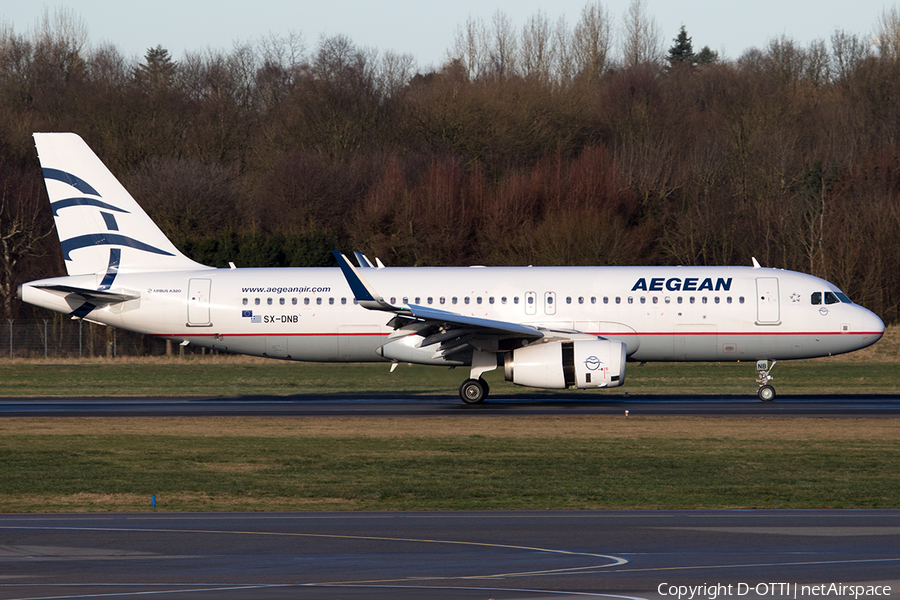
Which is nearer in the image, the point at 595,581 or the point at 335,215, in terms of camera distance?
the point at 595,581

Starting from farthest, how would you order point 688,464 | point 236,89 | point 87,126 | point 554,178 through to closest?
1. point 236,89
2. point 87,126
3. point 554,178
4. point 688,464

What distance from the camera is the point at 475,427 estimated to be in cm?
2397

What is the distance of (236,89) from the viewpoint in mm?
82000

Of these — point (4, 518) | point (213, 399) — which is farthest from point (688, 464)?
point (213, 399)

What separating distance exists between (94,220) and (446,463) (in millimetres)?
17886

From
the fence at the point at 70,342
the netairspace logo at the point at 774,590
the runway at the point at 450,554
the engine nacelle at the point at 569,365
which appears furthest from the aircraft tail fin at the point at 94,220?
the netairspace logo at the point at 774,590

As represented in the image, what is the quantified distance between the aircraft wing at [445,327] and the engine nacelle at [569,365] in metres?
0.60

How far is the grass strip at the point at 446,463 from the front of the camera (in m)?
15.5

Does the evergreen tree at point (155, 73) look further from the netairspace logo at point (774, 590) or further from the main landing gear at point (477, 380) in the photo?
the netairspace logo at point (774, 590)

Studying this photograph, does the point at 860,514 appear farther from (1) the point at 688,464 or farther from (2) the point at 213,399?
(2) the point at 213,399

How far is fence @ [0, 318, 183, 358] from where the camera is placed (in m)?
51.9

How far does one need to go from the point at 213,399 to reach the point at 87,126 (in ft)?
140

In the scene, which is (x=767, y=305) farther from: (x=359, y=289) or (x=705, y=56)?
(x=705, y=56)

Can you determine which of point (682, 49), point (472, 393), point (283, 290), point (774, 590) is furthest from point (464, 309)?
point (682, 49)
